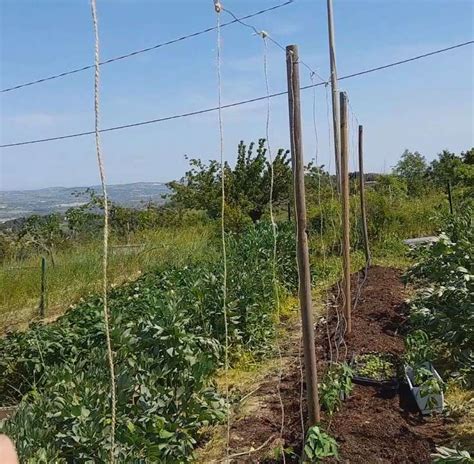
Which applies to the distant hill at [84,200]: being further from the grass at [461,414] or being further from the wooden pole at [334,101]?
the grass at [461,414]

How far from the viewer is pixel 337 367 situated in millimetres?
4504

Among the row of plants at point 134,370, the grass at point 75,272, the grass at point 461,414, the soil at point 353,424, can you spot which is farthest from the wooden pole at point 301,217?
the grass at point 75,272

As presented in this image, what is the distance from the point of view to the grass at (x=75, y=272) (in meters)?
9.12

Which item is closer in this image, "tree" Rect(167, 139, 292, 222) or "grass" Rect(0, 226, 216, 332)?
"grass" Rect(0, 226, 216, 332)

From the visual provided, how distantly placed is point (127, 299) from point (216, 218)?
10348 millimetres

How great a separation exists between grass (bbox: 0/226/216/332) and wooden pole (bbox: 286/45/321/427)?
4918mm

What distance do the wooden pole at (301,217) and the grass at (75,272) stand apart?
4.92m

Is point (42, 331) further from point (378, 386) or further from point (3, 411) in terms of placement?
point (378, 386)

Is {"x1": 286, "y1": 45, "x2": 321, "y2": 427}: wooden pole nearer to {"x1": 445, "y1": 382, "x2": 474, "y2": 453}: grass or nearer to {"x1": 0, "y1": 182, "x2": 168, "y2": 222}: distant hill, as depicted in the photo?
{"x1": 445, "y1": 382, "x2": 474, "y2": 453}: grass

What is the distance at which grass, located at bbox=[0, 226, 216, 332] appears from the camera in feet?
29.9

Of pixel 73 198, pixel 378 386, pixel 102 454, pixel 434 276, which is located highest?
pixel 73 198

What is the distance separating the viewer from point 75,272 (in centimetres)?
984

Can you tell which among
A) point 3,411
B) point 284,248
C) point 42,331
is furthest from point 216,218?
point 3,411

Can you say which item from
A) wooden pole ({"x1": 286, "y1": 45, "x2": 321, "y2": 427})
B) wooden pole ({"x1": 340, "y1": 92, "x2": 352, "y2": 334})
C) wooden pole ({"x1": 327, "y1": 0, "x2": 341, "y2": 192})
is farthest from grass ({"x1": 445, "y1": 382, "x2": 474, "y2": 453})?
wooden pole ({"x1": 327, "y1": 0, "x2": 341, "y2": 192})
